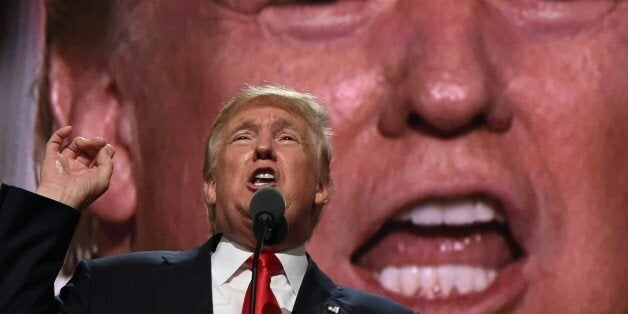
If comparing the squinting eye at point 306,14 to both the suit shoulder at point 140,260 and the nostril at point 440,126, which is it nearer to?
the nostril at point 440,126

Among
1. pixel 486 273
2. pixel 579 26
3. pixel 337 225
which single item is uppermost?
pixel 579 26

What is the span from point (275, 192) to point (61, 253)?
1.05 ft

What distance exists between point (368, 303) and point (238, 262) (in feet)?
0.71

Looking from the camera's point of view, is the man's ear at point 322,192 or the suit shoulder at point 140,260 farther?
the man's ear at point 322,192

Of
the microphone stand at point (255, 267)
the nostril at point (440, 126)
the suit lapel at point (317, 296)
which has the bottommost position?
the nostril at point (440, 126)

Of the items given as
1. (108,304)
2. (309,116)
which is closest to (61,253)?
(108,304)

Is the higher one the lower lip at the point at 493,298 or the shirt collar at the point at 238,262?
the shirt collar at the point at 238,262

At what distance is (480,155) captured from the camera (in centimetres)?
222

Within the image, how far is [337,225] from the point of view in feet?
7.43

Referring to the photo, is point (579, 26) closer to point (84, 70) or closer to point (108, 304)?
point (84, 70)

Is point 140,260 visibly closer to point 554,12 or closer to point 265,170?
point 265,170

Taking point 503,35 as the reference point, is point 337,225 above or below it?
below

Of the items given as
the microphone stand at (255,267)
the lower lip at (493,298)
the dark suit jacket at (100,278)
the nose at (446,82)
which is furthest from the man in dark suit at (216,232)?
the lower lip at (493,298)

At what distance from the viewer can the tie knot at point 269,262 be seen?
5.11 feet
